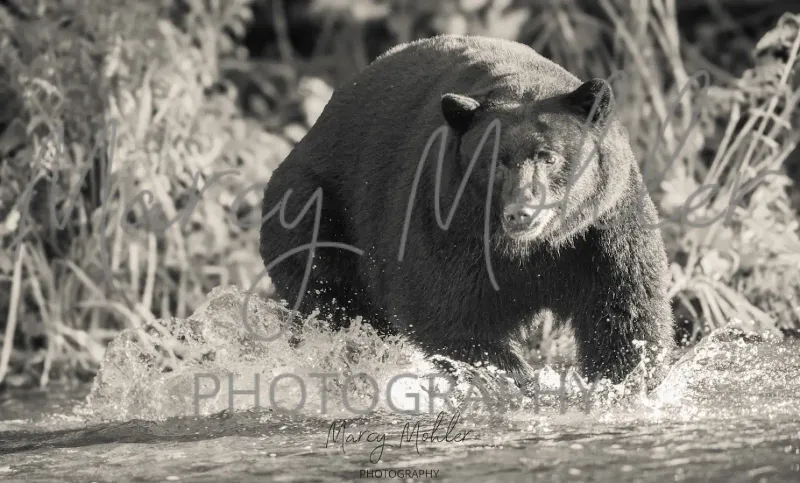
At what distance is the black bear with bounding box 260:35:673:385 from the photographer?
15.8ft

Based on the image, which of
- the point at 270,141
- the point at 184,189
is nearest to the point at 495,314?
the point at 184,189

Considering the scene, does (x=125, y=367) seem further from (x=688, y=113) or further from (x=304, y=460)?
(x=688, y=113)

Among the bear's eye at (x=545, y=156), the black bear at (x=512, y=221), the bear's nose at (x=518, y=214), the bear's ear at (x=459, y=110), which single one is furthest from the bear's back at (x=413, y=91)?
Result: the bear's nose at (x=518, y=214)

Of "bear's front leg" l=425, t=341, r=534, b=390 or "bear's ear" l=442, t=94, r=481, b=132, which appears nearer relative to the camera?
"bear's ear" l=442, t=94, r=481, b=132

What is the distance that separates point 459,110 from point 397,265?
78cm

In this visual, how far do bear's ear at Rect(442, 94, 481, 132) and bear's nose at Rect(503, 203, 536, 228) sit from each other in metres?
0.46

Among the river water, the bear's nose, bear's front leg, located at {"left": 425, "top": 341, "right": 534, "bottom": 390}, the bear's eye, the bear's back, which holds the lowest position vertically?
the river water

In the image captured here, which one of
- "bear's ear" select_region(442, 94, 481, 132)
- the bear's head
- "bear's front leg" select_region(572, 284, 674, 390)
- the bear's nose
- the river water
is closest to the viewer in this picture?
the river water

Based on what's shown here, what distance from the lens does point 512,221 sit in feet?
15.2

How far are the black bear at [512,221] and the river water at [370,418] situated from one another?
21 centimetres

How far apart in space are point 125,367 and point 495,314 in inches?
74.5

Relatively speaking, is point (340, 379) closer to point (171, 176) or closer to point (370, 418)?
point (370, 418)

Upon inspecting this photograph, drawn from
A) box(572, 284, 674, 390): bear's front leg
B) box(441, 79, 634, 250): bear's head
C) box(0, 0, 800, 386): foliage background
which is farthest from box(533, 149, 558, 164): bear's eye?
box(0, 0, 800, 386): foliage background

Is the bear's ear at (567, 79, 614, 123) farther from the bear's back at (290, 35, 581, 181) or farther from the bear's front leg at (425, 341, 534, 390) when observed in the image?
the bear's front leg at (425, 341, 534, 390)
